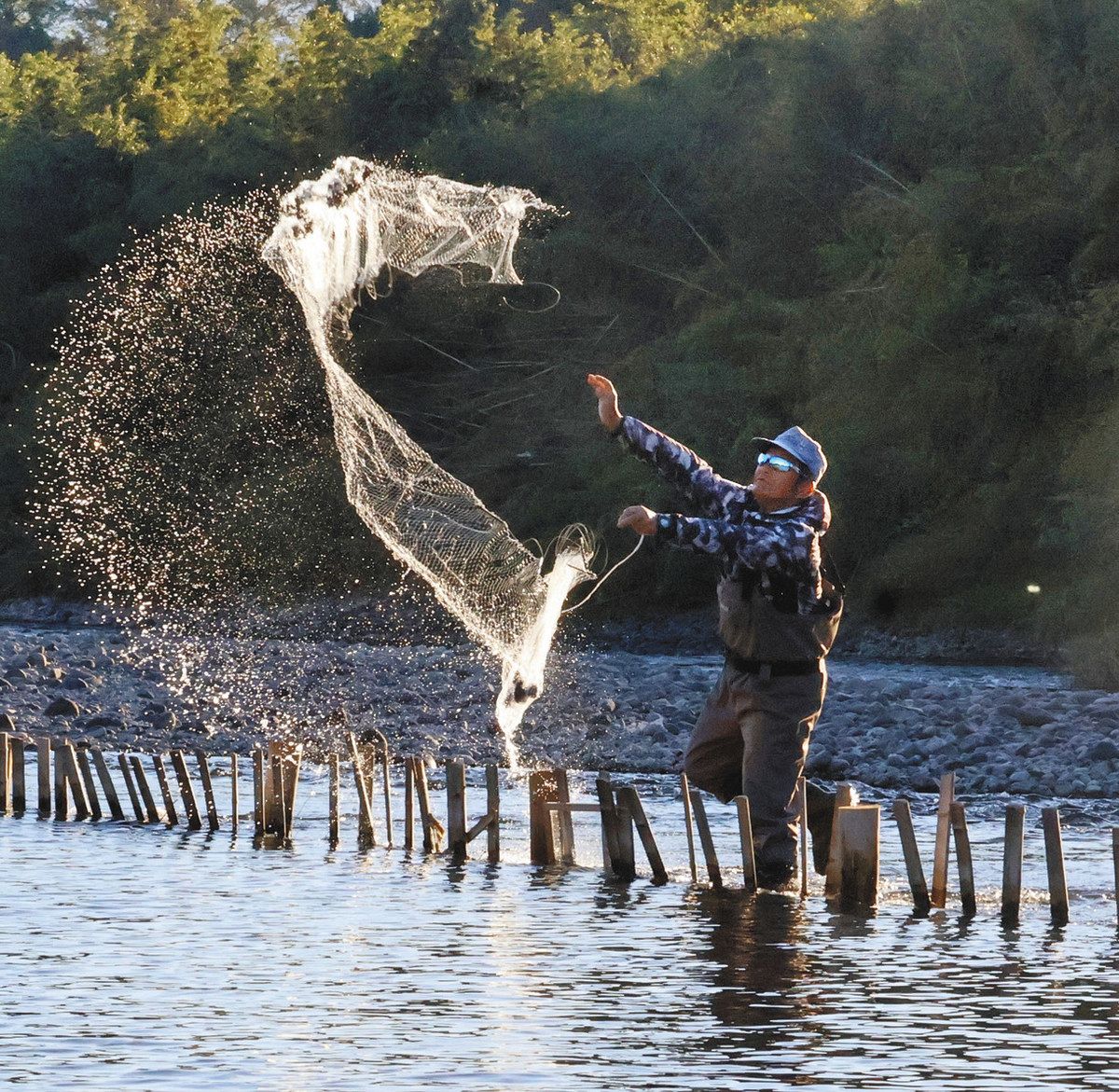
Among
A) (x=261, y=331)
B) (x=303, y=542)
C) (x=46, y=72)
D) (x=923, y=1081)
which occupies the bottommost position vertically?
(x=923, y=1081)

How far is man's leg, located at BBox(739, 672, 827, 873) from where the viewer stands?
9.25m

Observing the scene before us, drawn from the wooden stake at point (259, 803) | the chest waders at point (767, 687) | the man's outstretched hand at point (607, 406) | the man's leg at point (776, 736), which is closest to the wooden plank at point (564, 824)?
the chest waders at point (767, 687)

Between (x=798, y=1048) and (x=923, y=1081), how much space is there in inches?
21.8

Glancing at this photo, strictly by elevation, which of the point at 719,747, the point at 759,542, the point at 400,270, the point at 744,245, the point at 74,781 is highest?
the point at 744,245

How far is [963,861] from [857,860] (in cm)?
48

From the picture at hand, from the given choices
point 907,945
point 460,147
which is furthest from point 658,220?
point 907,945

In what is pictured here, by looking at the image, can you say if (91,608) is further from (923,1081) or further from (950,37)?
(923,1081)

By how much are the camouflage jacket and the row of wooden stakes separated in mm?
1088

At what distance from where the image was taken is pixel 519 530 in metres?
39.9

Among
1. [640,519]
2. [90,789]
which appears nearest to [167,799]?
[90,789]

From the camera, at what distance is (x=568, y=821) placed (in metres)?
11.4

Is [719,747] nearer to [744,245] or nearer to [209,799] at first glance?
[209,799]

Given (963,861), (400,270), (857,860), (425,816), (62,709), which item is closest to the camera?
(963,861)

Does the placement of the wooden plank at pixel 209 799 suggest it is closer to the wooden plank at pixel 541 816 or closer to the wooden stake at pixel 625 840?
the wooden plank at pixel 541 816
